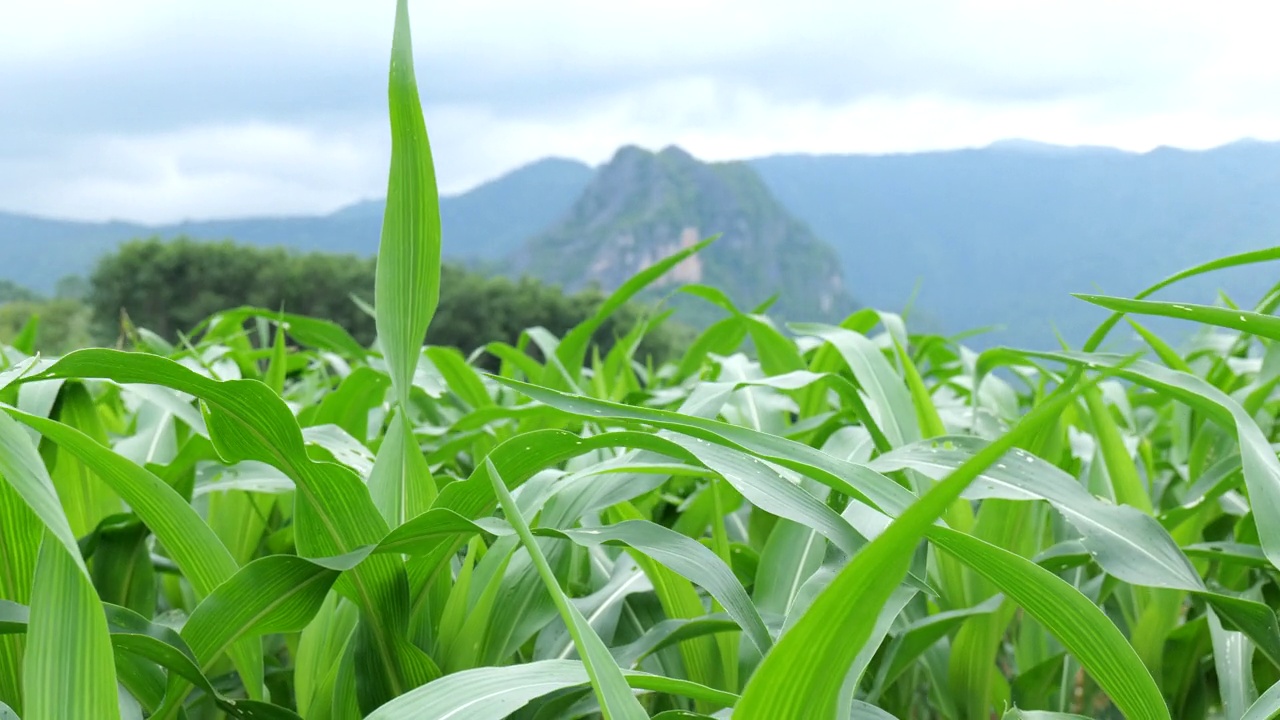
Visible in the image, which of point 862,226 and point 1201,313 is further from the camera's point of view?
point 862,226

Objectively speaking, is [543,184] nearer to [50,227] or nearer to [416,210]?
[50,227]

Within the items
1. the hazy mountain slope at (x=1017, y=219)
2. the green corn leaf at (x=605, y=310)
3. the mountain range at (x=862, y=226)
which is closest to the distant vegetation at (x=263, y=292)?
the mountain range at (x=862, y=226)

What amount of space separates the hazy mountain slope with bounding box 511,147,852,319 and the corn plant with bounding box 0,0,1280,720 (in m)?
48.6

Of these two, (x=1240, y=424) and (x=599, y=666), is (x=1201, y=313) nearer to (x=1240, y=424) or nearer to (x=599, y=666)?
(x=1240, y=424)

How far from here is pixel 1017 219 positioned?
116ft

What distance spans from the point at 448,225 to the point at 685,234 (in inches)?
605

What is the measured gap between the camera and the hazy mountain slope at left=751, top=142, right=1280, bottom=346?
67.8ft

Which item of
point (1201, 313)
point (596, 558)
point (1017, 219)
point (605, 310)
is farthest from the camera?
point (1017, 219)

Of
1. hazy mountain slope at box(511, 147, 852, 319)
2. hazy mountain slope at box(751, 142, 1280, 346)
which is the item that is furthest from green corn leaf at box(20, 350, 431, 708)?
hazy mountain slope at box(511, 147, 852, 319)

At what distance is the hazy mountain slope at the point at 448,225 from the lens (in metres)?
49.4

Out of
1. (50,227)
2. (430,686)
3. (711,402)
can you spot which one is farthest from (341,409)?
(50,227)

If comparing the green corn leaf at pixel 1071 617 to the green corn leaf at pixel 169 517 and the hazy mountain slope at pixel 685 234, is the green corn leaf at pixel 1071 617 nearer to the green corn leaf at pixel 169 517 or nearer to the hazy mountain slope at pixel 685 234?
the green corn leaf at pixel 169 517

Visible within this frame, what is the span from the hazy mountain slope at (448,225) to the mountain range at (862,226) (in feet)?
0.52

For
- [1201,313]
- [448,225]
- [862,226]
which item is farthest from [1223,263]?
[448,225]
